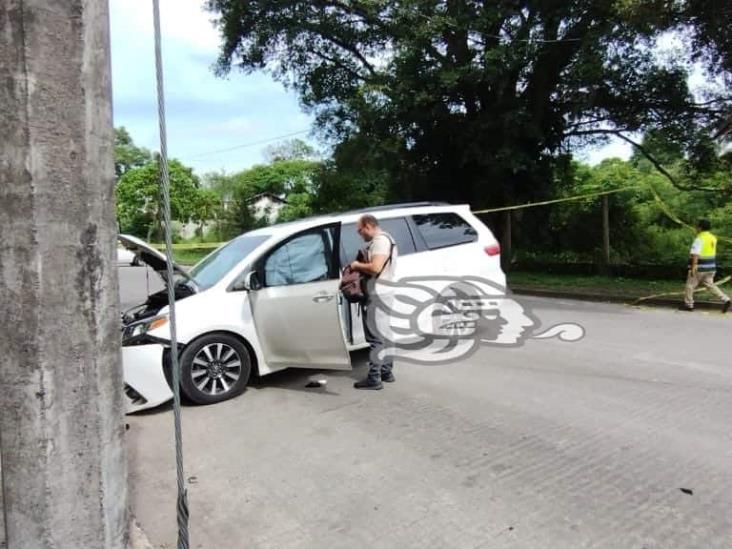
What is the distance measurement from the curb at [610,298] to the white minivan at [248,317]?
665cm

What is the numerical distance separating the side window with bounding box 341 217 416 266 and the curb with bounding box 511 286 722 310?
571 centimetres

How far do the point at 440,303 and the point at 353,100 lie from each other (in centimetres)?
884

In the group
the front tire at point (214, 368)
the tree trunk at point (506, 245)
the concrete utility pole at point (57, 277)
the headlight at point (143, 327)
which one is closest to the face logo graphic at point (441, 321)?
the front tire at point (214, 368)

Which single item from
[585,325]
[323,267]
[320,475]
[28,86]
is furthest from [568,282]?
[28,86]

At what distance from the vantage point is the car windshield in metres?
5.56

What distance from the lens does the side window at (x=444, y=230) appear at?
272 inches

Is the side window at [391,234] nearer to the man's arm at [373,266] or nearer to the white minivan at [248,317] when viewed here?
the white minivan at [248,317]

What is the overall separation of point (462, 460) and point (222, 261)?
3.29 metres

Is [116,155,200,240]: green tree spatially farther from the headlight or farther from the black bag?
the black bag

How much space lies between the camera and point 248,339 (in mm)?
5344

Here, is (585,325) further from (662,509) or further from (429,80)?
(429,80)

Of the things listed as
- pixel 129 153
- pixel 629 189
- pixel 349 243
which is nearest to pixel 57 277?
pixel 349 243

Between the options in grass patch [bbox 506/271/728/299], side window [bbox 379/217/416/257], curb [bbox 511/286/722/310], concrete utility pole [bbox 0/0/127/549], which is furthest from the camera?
grass patch [bbox 506/271/728/299]

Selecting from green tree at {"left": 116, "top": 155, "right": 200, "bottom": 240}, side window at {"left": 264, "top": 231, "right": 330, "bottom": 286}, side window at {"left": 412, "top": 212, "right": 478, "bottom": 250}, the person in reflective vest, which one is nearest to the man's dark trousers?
side window at {"left": 264, "top": 231, "right": 330, "bottom": 286}
